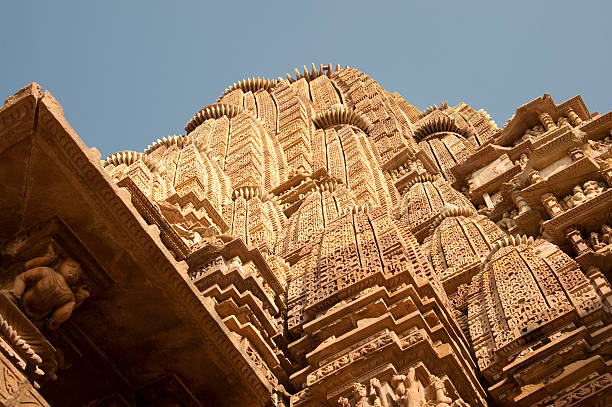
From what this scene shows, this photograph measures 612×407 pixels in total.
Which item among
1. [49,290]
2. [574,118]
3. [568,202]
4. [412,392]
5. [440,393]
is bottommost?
[574,118]

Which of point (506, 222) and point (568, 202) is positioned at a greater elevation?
point (568, 202)

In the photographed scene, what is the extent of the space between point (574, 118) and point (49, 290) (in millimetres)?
16480

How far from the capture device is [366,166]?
23.6m

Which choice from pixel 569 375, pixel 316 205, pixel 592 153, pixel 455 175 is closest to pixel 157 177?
pixel 316 205

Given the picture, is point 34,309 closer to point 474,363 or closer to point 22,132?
point 22,132

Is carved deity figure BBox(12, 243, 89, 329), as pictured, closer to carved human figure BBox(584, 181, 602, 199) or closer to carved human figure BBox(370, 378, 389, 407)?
carved human figure BBox(370, 378, 389, 407)

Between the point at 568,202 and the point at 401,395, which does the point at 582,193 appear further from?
the point at 401,395

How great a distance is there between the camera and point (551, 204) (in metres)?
13.6

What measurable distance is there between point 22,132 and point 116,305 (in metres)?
1.83

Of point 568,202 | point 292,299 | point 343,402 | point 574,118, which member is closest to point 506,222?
point 568,202

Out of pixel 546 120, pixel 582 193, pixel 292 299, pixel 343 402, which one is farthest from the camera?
pixel 546 120

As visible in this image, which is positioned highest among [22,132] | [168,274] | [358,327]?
[22,132]

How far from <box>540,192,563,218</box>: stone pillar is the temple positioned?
54mm

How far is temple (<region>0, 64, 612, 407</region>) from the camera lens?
6766 millimetres
